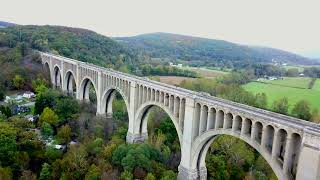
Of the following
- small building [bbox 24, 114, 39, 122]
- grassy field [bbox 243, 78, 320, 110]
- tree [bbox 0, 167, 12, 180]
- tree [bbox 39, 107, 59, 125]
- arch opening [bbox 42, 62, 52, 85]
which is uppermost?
arch opening [bbox 42, 62, 52, 85]

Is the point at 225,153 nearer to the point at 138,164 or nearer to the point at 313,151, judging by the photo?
the point at 138,164

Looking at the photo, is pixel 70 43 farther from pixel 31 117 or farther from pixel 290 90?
pixel 290 90

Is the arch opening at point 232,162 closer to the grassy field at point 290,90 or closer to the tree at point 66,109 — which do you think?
the tree at point 66,109

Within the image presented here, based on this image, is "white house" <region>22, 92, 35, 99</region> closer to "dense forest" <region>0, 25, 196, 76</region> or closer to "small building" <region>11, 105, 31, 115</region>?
"small building" <region>11, 105, 31, 115</region>

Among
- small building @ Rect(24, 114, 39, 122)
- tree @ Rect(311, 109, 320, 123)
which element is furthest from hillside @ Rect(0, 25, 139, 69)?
tree @ Rect(311, 109, 320, 123)

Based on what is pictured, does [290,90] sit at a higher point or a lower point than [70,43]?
lower

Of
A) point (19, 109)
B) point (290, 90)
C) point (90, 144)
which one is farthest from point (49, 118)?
point (290, 90)

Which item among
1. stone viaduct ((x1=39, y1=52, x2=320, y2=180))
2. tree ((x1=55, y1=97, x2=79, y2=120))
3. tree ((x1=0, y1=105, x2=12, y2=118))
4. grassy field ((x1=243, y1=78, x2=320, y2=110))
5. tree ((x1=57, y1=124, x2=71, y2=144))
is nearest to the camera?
stone viaduct ((x1=39, y1=52, x2=320, y2=180))
